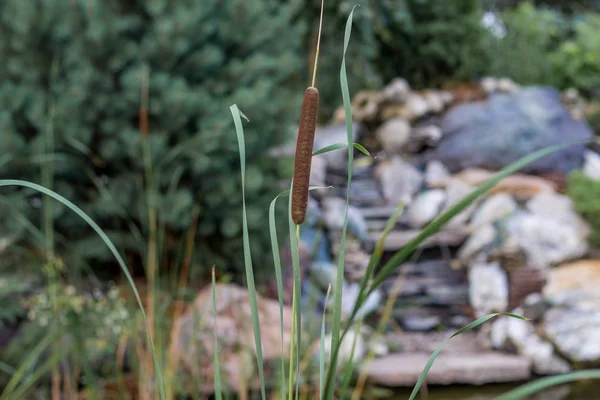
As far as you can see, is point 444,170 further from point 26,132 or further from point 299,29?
point 26,132

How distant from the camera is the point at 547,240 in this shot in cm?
546

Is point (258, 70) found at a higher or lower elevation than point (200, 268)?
higher

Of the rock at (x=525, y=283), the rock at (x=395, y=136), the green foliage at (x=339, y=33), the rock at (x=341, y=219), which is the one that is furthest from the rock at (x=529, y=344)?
the rock at (x=395, y=136)

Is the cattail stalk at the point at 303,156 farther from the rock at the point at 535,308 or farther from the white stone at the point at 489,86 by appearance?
the white stone at the point at 489,86

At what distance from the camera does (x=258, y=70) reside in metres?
3.84

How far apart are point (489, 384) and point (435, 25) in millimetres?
5955

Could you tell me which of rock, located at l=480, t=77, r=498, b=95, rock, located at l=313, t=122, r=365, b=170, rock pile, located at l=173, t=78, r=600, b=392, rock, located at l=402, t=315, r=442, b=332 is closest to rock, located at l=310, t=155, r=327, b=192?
rock pile, located at l=173, t=78, r=600, b=392

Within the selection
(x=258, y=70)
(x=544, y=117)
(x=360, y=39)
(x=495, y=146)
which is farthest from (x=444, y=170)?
(x=258, y=70)

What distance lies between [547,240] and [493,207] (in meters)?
0.69

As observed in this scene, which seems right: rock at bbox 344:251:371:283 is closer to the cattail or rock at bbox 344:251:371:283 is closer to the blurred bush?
the blurred bush

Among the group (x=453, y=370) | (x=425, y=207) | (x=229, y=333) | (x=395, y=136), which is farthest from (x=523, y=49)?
(x=229, y=333)

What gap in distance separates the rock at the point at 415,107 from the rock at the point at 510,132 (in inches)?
12.4

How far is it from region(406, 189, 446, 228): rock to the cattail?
594 centimetres

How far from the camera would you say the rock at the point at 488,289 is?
518cm
